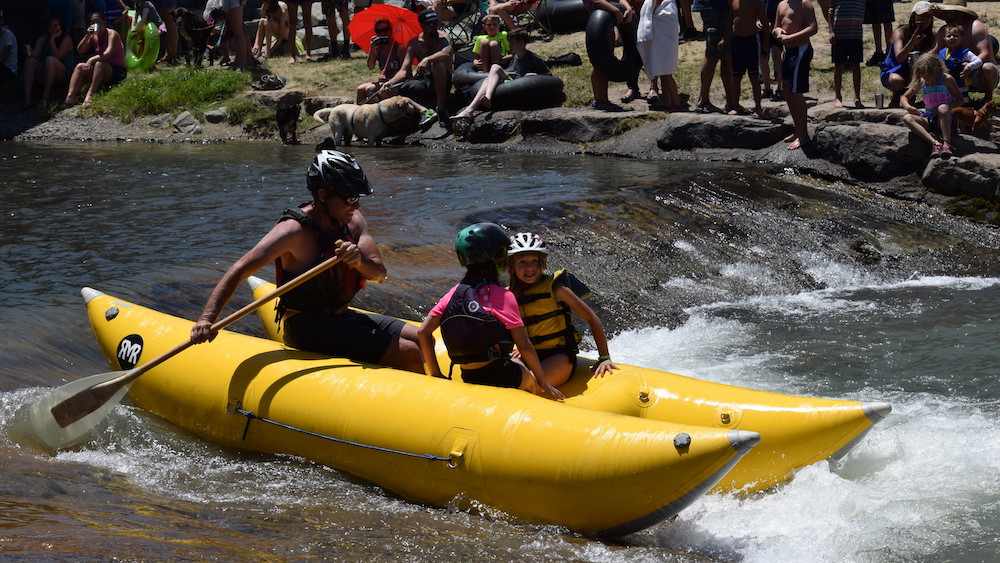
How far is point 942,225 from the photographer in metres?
9.39

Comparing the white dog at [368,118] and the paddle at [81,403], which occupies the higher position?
the white dog at [368,118]

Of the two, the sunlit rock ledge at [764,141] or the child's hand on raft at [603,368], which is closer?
the child's hand on raft at [603,368]

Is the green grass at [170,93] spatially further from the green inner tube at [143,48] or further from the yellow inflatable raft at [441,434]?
the yellow inflatable raft at [441,434]

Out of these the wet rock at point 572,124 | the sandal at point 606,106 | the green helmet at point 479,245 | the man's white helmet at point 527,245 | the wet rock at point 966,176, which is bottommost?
the wet rock at point 966,176

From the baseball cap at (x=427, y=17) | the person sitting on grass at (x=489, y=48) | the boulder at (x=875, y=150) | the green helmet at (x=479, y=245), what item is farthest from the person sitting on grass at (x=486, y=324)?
the baseball cap at (x=427, y=17)

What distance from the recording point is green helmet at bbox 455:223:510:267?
14.3 ft

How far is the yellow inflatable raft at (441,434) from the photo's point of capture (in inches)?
149

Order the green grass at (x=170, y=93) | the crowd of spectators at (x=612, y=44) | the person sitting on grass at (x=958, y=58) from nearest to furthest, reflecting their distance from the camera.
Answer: the person sitting on grass at (x=958, y=58)
the crowd of spectators at (x=612, y=44)
the green grass at (x=170, y=93)

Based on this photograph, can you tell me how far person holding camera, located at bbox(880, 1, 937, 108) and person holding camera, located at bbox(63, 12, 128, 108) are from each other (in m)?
11.3

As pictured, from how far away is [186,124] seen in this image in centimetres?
1551

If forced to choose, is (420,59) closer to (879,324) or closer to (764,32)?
(764,32)

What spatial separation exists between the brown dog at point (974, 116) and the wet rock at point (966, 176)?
14.9 inches

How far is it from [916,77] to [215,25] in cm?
1154

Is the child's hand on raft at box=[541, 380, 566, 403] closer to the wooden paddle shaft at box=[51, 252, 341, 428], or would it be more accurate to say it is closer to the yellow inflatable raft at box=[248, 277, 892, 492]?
the yellow inflatable raft at box=[248, 277, 892, 492]
